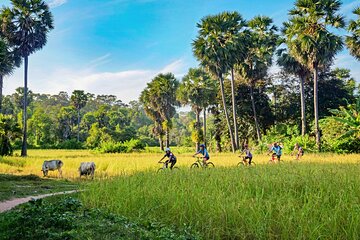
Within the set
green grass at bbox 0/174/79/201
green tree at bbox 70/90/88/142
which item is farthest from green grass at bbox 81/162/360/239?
green tree at bbox 70/90/88/142

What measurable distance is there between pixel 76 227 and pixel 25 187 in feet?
29.9

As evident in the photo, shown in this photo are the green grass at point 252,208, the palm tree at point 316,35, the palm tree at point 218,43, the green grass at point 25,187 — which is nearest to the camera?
the green grass at point 252,208

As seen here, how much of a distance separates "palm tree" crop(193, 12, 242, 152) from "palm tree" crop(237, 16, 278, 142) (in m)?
2.61

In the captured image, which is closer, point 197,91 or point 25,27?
point 25,27

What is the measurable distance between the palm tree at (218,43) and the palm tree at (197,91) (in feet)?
33.5

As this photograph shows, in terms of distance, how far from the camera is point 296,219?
492 centimetres

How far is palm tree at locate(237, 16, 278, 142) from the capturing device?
38.8 meters

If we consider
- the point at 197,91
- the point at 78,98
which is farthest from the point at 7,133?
the point at 78,98

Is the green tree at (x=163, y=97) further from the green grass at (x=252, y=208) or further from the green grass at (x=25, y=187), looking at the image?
the green grass at (x=252, y=208)

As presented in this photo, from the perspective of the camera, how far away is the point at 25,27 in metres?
34.7

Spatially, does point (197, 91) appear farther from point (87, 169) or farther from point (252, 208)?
point (252, 208)

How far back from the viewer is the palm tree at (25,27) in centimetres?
3416

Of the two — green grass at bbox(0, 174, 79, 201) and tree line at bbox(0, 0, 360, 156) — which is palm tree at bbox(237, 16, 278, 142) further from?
green grass at bbox(0, 174, 79, 201)

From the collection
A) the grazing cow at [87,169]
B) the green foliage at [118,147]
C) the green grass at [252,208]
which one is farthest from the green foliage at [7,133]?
the green grass at [252,208]
